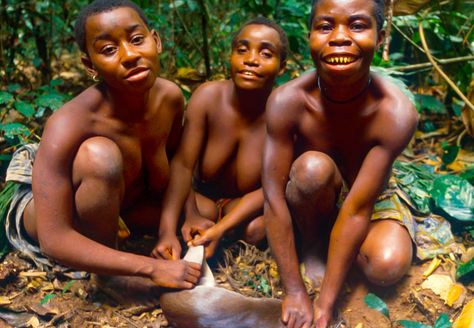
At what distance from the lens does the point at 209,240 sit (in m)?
2.56

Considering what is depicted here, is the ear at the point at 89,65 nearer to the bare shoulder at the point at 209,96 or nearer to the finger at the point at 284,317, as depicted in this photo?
the bare shoulder at the point at 209,96

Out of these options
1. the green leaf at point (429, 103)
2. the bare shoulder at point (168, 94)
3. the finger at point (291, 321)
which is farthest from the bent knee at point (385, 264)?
the green leaf at point (429, 103)

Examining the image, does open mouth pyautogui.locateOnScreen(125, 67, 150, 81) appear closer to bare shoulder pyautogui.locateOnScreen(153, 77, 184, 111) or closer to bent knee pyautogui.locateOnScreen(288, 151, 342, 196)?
bare shoulder pyautogui.locateOnScreen(153, 77, 184, 111)

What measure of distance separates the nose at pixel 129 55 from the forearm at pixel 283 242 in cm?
74

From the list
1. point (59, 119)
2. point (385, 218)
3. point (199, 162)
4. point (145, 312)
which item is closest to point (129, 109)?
point (59, 119)

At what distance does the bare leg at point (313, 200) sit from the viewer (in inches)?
88.9

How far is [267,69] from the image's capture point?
262 centimetres

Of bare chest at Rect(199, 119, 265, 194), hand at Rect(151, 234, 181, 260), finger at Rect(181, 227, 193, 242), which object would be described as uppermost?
→ bare chest at Rect(199, 119, 265, 194)

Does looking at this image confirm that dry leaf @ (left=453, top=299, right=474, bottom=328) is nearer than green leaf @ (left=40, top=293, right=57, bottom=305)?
Yes

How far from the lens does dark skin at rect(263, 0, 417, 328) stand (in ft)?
6.89

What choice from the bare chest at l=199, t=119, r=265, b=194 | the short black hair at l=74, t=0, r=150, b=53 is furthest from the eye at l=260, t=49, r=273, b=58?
the short black hair at l=74, t=0, r=150, b=53

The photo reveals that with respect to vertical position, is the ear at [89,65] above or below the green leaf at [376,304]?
above

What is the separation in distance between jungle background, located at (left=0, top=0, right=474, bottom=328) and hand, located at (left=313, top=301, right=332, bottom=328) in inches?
3.0

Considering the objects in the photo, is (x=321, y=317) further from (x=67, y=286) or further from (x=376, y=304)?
(x=67, y=286)
